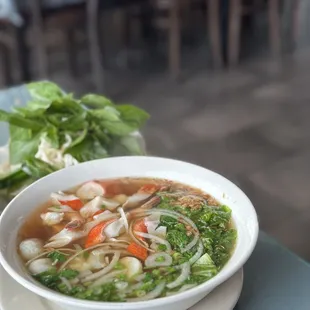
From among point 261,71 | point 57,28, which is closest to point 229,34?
point 261,71

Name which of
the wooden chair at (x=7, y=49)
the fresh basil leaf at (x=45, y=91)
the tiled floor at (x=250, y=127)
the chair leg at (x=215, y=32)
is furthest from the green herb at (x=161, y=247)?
the chair leg at (x=215, y=32)

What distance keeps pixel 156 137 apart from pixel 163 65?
105 centimetres

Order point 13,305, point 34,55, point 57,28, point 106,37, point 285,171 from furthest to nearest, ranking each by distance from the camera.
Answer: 1. point 106,37
2. point 34,55
3. point 57,28
4. point 285,171
5. point 13,305

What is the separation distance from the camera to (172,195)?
776mm

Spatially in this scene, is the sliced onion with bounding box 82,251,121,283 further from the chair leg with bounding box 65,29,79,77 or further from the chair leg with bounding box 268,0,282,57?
the chair leg with bounding box 268,0,282,57

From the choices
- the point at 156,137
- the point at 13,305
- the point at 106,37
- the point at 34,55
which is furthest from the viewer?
the point at 106,37

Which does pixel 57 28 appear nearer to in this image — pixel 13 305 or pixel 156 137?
pixel 156 137

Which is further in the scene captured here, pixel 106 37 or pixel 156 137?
pixel 106 37

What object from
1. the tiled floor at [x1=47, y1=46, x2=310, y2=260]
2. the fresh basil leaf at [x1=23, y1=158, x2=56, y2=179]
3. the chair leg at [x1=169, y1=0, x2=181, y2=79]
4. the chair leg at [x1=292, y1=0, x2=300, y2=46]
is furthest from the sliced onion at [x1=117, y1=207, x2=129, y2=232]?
the chair leg at [x1=292, y1=0, x2=300, y2=46]

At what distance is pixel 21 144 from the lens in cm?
99

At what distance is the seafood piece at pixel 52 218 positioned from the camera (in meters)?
0.73

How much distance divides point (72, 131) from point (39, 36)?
82.3 inches

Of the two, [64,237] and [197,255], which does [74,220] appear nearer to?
[64,237]

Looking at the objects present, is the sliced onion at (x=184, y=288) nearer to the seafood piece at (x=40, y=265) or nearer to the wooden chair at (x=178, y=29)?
the seafood piece at (x=40, y=265)
